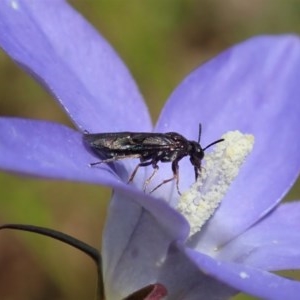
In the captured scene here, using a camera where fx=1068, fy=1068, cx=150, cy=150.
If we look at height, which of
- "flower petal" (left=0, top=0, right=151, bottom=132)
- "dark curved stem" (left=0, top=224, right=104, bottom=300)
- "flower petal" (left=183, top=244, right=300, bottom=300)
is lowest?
"flower petal" (left=183, top=244, right=300, bottom=300)

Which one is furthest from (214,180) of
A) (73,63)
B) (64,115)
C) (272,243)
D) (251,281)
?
(64,115)

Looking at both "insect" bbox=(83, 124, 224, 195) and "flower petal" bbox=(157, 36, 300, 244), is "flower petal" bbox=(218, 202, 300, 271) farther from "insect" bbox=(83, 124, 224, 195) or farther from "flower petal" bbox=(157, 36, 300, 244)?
"insect" bbox=(83, 124, 224, 195)

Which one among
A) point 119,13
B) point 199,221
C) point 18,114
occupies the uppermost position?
point 119,13

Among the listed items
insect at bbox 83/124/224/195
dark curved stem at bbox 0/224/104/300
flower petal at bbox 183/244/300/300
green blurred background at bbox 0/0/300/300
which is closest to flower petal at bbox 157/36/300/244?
insect at bbox 83/124/224/195

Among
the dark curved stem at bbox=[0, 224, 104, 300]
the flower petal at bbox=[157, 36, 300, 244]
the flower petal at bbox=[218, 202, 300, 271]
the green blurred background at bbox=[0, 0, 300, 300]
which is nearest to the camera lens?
the dark curved stem at bbox=[0, 224, 104, 300]

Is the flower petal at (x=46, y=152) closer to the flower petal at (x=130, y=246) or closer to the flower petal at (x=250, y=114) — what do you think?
the flower petal at (x=130, y=246)

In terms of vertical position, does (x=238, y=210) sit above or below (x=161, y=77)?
below

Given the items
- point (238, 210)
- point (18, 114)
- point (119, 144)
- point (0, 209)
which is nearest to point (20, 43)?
point (119, 144)

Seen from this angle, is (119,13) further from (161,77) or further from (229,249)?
(229,249)
